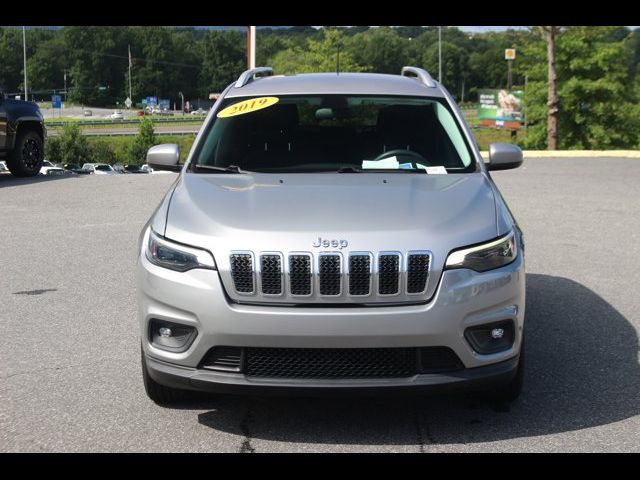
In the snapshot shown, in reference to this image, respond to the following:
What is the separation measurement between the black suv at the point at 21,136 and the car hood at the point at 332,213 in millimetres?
12679

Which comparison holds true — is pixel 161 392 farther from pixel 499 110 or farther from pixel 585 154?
pixel 499 110

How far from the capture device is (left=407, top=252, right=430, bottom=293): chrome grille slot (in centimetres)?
418

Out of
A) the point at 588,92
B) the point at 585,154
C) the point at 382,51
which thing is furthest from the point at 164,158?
the point at 382,51

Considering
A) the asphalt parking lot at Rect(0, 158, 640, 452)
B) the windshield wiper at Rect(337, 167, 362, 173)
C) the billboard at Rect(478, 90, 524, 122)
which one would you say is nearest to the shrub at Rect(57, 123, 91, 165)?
the billboard at Rect(478, 90, 524, 122)

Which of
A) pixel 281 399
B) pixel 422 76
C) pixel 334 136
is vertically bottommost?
pixel 281 399

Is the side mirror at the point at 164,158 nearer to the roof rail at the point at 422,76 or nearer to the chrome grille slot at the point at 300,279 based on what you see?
the roof rail at the point at 422,76

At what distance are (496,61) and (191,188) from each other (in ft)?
516

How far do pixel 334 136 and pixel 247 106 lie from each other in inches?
22.8

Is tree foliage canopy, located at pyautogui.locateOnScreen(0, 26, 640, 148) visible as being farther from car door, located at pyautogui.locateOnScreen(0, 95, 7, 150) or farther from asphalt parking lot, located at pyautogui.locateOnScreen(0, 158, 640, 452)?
asphalt parking lot, located at pyautogui.locateOnScreen(0, 158, 640, 452)

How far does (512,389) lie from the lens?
15.3 ft

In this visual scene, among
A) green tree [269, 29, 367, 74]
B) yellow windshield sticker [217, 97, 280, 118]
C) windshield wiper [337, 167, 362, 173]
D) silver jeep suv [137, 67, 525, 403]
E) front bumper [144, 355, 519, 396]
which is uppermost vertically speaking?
green tree [269, 29, 367, 74]

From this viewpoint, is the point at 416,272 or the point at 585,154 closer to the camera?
the point at 416,272

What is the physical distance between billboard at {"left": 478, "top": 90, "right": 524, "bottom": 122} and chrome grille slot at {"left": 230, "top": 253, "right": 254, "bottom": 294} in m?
107

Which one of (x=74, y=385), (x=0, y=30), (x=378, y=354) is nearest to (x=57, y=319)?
(x=74, y=385)
